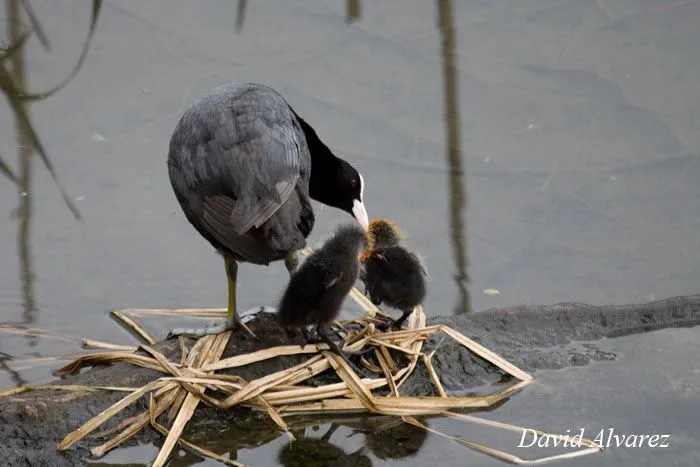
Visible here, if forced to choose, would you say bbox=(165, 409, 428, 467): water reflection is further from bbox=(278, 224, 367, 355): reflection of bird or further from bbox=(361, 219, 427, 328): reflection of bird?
bbox=(361, 219, 427, 328): reflection of bird

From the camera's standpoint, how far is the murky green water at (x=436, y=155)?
5266 millimetres

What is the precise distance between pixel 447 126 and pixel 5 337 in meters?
2.65

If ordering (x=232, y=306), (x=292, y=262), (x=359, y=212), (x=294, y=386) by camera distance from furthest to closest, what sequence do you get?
(x=359, y=212), (x=292, y=262), (x=232, y=306), (x=294, y=386)

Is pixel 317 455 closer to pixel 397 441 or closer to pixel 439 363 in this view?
pixel 397 441

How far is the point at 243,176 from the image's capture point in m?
4.45

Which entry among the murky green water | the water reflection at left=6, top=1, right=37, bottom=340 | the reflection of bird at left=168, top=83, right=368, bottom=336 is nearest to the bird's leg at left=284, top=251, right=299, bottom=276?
the reflection of bird at left=168, top=83, right=368, bottom=336

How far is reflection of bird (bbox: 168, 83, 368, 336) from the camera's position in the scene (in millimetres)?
4332

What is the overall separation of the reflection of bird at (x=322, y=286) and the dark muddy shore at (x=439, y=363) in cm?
17

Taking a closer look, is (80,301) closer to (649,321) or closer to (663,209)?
(649,321)

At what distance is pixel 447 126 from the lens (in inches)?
264

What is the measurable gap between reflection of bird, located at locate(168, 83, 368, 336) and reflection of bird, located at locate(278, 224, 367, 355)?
0.11 m

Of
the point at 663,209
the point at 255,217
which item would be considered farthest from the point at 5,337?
the point at 663,209

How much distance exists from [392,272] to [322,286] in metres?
0.35

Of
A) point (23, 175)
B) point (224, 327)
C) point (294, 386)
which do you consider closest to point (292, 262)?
point (224, 327)
